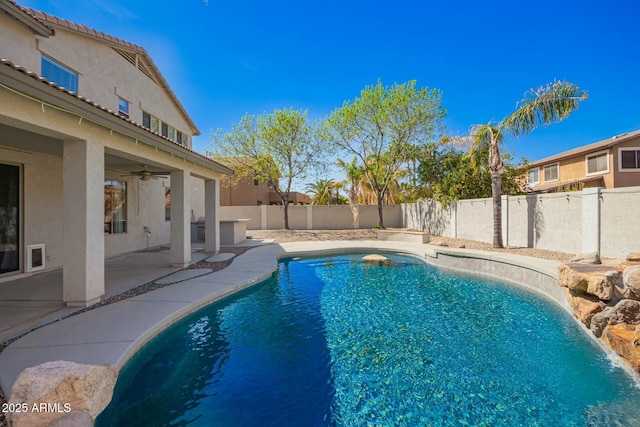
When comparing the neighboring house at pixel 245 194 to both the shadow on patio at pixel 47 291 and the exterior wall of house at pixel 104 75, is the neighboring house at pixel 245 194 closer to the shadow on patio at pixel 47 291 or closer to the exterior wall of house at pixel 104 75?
the exterior wall of house at pixel 104 75

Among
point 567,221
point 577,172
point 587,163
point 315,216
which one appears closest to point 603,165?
point 587,163

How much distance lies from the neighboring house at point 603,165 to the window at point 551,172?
48cm

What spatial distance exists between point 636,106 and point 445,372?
26.0 meters

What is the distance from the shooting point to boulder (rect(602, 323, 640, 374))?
4109 mm

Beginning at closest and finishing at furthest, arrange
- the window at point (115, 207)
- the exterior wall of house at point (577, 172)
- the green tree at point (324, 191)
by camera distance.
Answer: the window at point (115, 207) → the exterior wall of house at point (577, 172) → the green tree at point (324, 191)

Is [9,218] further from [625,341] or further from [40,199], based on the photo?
[625,341]

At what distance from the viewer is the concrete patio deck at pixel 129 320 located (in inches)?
147

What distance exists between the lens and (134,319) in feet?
16.4

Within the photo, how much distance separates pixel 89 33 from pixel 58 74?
2.11m

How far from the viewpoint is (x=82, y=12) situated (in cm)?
1152

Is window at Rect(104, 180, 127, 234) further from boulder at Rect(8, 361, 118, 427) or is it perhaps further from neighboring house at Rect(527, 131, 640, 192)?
neighboring house at Rect(527, 131, 640, 192)

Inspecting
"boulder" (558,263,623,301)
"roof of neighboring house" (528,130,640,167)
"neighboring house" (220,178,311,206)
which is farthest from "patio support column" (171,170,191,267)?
"roof of neighboring house" (528,130,640,167)

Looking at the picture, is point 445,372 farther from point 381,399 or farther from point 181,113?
point 181,113

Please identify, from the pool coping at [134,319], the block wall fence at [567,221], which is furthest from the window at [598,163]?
the pool coping at [134,319]
